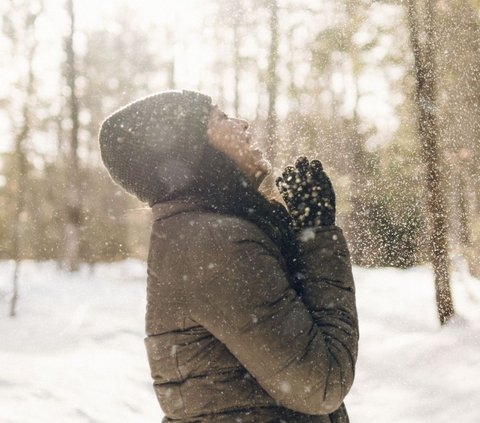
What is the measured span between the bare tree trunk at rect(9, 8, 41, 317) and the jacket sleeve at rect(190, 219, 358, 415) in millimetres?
10279

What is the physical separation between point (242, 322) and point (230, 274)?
100 millimetres

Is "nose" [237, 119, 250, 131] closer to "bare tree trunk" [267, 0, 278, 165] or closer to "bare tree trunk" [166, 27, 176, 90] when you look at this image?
"bare tree trunk" [267, 0, 278, 165]

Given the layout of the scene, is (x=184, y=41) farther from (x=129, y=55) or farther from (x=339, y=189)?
(x=339, y=189)

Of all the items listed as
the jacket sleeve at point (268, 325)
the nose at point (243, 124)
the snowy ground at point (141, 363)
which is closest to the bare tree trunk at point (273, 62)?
the snowy ground at point (141, 363)

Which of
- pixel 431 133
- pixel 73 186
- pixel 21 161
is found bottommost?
pixel 73 186

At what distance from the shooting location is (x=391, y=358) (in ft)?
21.0

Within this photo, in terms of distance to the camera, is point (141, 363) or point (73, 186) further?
point (73, 186)

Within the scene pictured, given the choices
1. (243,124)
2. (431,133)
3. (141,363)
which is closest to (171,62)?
(431,133)

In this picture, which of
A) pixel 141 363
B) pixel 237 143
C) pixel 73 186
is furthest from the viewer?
pixel 73 186

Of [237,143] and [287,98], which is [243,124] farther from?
[287,98]

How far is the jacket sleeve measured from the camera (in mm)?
1142

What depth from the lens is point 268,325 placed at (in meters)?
1.14

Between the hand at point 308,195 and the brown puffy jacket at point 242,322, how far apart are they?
0.04 metres

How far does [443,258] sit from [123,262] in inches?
689
